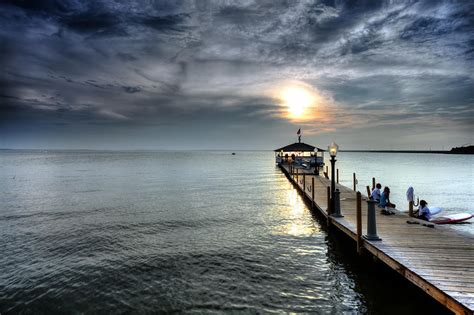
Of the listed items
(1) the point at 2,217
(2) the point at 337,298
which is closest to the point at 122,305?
(2) the point at 337,298

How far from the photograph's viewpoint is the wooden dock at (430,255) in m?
5.92

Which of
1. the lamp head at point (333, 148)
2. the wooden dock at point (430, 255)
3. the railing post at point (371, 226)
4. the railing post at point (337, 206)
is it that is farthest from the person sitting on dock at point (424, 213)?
the railing post at point (371, 226)

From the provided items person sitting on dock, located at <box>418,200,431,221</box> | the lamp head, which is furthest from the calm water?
person sitting on dock, located at <box>418,200,431,221</box>

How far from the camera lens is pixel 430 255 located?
26.3ft

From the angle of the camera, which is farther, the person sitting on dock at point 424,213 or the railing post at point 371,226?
the person sitting on dock at point 424,213

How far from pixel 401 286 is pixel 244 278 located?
4.96 metres

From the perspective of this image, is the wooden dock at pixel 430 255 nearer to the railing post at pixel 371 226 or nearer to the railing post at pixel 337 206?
the railing post at pixel 371 226

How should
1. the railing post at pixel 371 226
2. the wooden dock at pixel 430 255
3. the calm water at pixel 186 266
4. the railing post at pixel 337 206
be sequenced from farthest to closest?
1. the railing post at pixel 337 206
2. the railing post at pixel 371 226
3. the calm water at pixel 186 266
4. the wooden dock at pixel 430 255

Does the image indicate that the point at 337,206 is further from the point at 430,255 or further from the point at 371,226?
the point at 430,255

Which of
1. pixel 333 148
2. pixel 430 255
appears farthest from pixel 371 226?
pixel 333 148

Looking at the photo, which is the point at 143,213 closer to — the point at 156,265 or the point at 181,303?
the point at 156,265

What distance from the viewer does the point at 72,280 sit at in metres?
9.66

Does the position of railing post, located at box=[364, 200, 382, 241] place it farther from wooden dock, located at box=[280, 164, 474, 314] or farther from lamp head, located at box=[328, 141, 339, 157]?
lamp head, located at box=[328, 141, 339, 157]

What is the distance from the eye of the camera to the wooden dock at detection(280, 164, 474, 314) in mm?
5915
